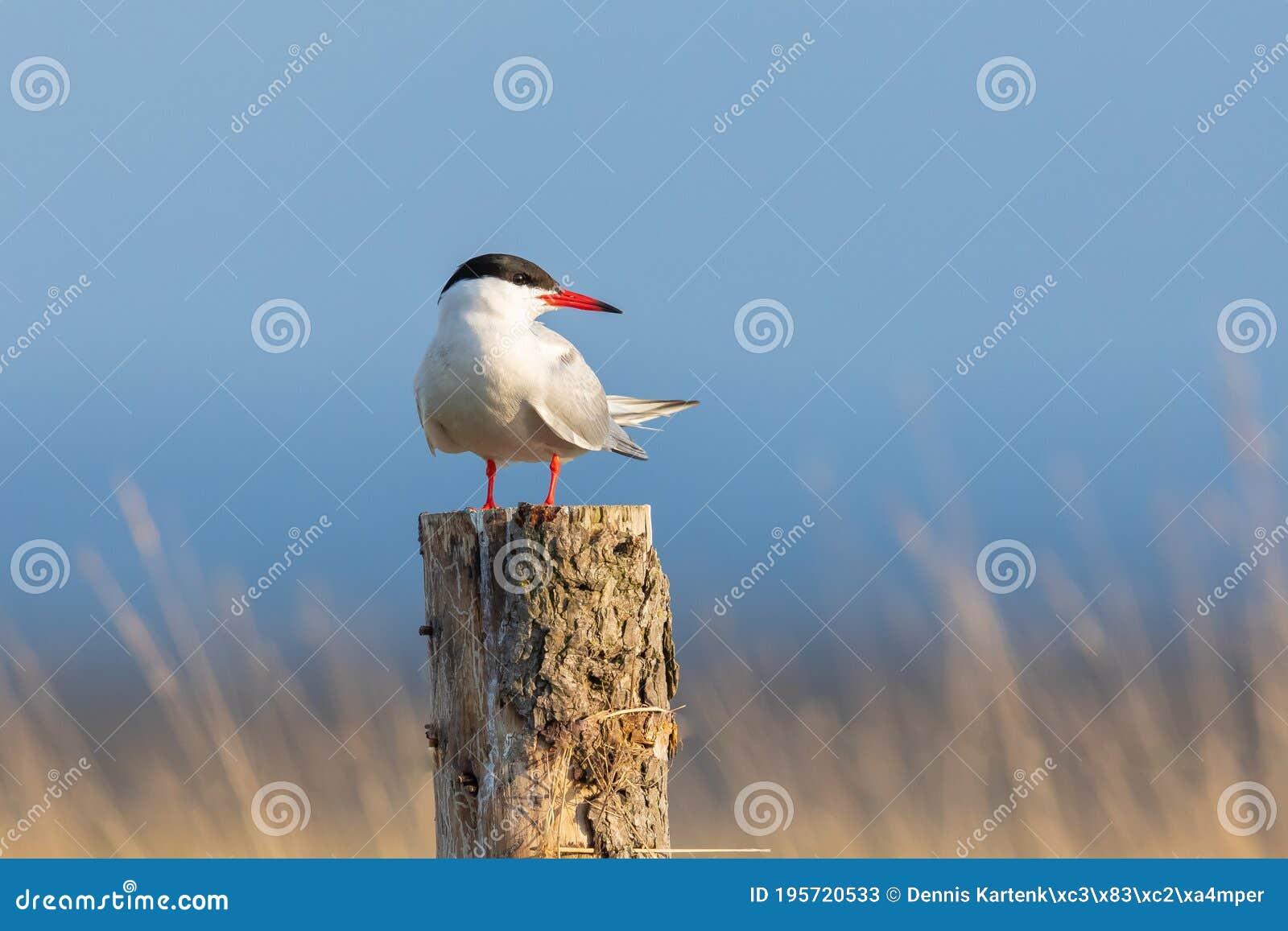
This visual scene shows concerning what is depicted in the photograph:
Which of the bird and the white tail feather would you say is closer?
the bird

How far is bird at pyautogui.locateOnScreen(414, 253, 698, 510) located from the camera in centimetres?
473

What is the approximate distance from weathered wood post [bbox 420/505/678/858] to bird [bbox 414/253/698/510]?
134 centimetres

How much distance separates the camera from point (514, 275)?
4988 mm

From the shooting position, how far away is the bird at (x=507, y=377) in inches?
186

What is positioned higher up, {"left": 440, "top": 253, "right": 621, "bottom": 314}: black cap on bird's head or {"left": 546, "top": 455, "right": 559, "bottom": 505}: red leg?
{"left": 440, "top": 253, "right": 621, "bottom": 314}: black cap on bird's head

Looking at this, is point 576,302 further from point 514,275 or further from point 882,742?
point 882,742

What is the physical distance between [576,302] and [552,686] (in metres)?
2.34

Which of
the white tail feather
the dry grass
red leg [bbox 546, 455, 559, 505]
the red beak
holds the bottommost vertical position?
the dry grass

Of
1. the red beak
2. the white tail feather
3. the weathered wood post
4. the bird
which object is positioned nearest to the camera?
A: the weathered wood post

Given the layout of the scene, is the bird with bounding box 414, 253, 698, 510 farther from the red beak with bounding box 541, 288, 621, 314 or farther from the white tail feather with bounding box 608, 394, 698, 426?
the white tail feather with bounding box 608, 394, 698, 426

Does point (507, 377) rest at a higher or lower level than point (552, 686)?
higher

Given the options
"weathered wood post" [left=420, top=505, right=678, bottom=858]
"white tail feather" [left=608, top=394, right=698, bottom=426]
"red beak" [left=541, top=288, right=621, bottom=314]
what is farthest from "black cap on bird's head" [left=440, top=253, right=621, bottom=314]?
"weathered wood post" [left=420, top=505, right=678, bottom=858]

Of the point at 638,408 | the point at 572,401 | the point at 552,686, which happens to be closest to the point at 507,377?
the point at 572,401
